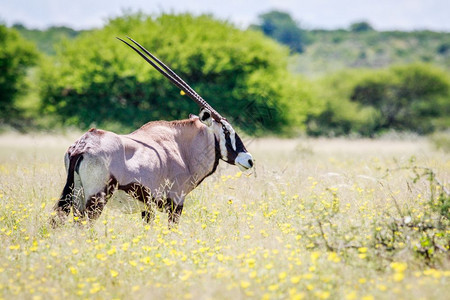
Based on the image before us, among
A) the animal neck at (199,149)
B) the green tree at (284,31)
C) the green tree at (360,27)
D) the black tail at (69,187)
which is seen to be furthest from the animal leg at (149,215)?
Result: the green tree at (360,27)

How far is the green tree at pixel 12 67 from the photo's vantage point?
107 feet

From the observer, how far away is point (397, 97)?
1766 inches

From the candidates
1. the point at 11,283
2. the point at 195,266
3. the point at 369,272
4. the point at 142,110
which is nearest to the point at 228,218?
the point at 195,266

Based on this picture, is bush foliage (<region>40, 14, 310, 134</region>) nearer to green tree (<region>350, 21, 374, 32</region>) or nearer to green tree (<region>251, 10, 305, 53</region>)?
green tree (<region>251, 10, 305, 53</region>)

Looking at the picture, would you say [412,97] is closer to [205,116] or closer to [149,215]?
[205,116]

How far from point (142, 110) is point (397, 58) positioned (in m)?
70.6

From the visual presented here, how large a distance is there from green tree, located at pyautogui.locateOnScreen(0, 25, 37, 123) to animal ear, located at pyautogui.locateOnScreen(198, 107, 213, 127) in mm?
29839

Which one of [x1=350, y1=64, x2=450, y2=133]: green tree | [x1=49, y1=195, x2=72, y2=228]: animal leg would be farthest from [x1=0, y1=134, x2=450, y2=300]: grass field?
[x1=350, y1=64, x2=450, y2=133]: green tree

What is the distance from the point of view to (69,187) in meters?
5.17

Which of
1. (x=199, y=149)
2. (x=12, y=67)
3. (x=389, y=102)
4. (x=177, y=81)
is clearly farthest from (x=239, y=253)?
(x=389, y=102)

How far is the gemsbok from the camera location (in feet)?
16.6

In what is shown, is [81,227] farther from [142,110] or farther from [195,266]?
[142,110]

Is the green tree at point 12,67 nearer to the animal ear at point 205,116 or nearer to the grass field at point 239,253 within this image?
the grass field at point 239,253

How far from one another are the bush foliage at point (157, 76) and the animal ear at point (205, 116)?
14698mm
